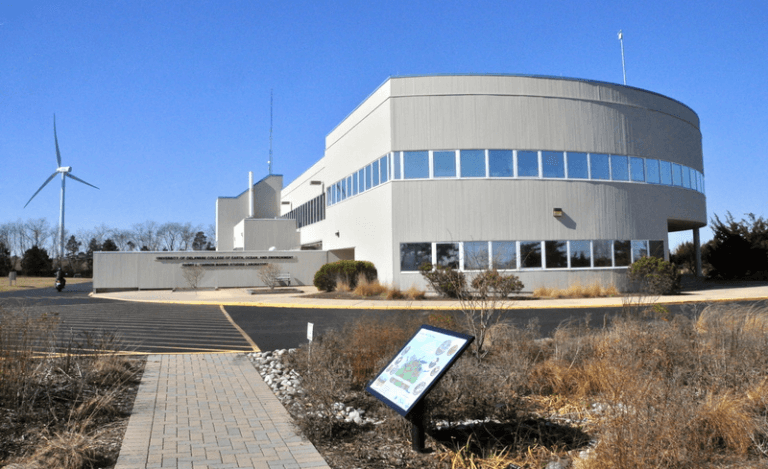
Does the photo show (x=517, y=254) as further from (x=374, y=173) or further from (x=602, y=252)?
(x=374, y=173)

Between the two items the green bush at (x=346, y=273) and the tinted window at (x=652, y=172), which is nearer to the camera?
the green bush at (x=346, y=273)

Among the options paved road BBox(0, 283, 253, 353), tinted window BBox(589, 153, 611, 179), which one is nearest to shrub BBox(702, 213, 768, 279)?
tinted window BBox(589, 153, 611, 179)

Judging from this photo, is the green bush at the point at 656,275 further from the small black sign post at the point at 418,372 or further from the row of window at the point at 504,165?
the small black sign post at the point at 418,372

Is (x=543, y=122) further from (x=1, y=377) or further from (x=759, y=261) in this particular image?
(x=1, y=377)

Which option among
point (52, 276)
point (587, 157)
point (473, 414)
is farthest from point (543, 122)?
point (52, 276)

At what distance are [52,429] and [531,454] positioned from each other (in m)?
4.62

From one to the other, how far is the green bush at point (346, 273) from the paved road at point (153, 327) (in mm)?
6808

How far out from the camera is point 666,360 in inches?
273

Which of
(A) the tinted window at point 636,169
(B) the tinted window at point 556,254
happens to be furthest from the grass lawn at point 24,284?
(A) the tinted window at point 636,169

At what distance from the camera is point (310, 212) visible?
41.2 m

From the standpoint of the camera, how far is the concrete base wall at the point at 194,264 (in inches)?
1242

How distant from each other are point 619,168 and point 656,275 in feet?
18.4

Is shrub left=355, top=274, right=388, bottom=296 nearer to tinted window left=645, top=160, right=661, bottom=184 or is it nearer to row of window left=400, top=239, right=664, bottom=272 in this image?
row of window left=400, top=239, right=664, bottom=272

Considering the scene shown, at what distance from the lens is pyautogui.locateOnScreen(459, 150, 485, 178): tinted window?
24.6 metres
